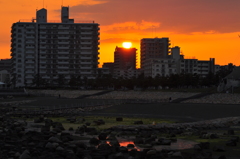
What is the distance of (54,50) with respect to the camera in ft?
523

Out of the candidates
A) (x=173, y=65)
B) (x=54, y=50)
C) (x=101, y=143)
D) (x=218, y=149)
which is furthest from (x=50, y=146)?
(x=173, y=65)

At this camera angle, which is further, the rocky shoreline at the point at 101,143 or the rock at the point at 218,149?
the rock at the point at 218,149

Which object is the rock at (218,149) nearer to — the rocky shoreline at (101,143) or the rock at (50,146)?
the rocky shoreline at (101,143)

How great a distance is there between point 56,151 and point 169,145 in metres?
7.67

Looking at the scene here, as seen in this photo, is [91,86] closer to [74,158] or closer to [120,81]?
[120,81]

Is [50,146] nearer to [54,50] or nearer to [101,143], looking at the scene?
[101,143]

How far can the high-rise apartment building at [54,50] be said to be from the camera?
15825 centimetres

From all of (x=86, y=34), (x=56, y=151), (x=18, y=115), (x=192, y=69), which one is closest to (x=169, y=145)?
(x=56, y=151)

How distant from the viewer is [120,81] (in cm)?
13775

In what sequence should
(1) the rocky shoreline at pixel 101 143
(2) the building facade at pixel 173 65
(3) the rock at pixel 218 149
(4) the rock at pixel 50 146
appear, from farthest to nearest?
(2) the building facade at pixel 173 65 < (4) the rock at pixel 50 146 < (3) the rock at pixel 218 149 < (1) the rocky shoreline at pixel 101 143

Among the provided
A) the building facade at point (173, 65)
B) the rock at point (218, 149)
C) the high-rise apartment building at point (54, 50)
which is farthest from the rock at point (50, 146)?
the building facade at point (173, 65)

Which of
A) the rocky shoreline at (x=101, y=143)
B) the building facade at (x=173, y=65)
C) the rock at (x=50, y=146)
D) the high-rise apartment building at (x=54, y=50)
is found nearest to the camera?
the rocky shoreline at (x=101, y=143)

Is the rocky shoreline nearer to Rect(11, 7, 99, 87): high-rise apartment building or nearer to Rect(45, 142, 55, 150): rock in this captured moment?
Rect(45, 142, 55, 150): rock

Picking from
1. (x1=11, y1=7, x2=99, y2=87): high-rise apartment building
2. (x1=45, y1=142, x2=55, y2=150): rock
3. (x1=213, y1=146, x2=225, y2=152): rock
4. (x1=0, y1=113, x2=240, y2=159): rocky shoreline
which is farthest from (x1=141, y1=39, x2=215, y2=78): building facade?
(x1=45, y1=142, x2=55, y2=150): rock
